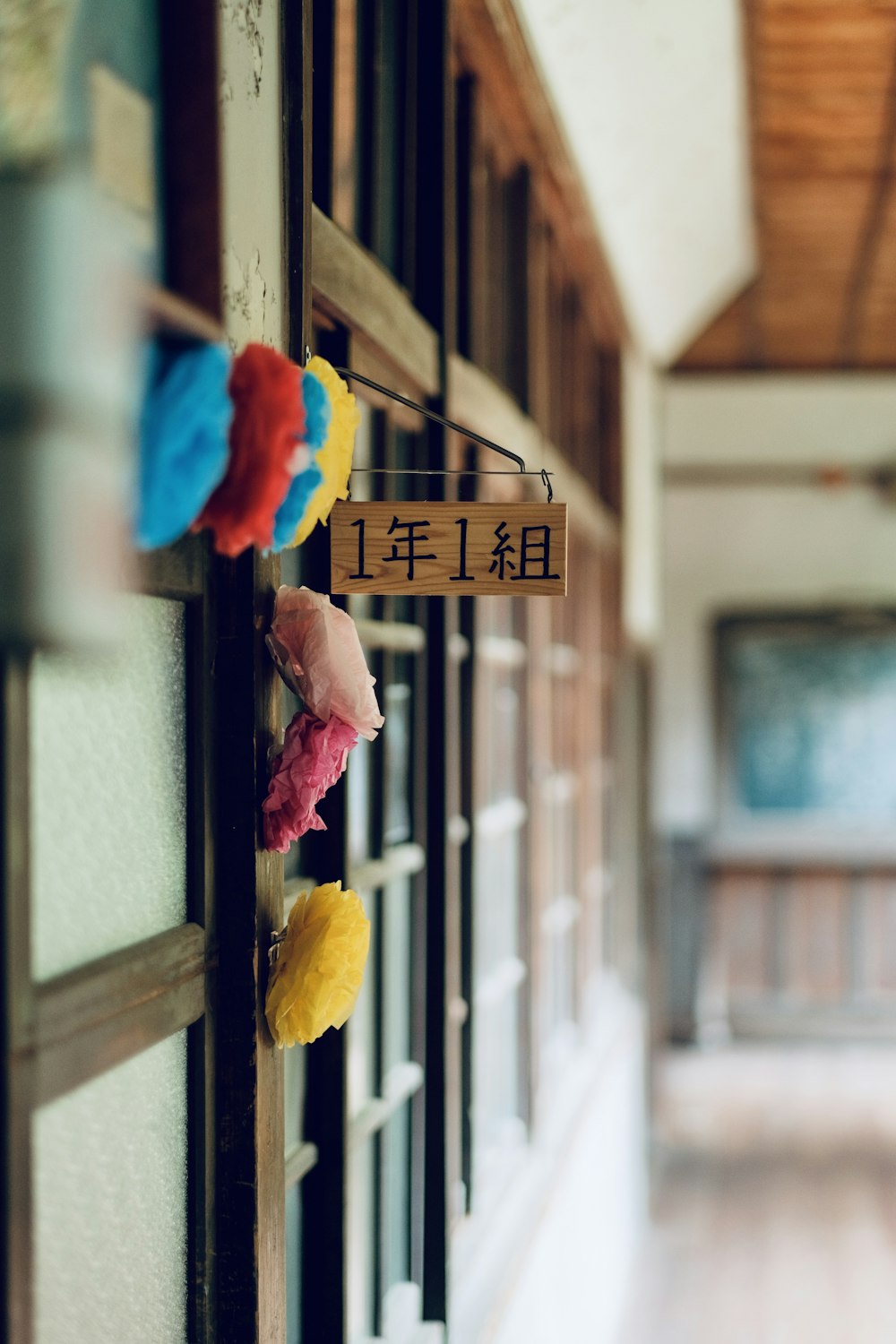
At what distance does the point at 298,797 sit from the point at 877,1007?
5.51 meters

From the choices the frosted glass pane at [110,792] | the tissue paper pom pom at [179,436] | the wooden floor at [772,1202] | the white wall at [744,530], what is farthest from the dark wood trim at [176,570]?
the white wall at [744,530]

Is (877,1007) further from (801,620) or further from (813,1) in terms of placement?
(813,1)

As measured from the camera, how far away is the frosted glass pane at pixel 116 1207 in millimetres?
760

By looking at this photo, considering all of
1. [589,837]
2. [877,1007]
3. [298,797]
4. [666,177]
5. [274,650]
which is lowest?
[877,1007]

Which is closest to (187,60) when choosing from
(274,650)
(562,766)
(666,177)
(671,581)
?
(274,650)

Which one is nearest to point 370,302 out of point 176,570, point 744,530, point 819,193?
point 176,570

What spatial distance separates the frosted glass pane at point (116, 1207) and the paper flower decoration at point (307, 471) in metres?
0.35

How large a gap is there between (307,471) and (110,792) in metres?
0.24

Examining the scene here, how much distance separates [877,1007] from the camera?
5996mm

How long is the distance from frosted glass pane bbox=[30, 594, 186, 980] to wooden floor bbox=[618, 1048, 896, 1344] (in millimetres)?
2971

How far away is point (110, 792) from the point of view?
85cm

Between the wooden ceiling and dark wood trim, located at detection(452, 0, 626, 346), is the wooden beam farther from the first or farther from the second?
the wooden ceiling

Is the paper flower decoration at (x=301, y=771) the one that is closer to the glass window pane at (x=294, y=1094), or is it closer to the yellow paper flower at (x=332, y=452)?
the yellow paper flower at (x=332, y=452)

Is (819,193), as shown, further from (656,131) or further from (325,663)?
(325,663)
